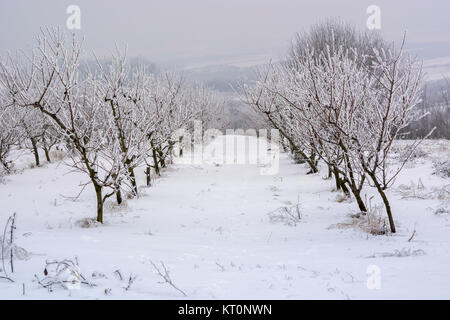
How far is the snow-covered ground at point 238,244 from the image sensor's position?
3.13 metres

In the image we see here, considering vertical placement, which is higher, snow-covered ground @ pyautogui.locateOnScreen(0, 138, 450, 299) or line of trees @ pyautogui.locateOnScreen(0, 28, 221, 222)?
line of trees @ pyautogui.locateOnScreen(0, 28, 221, 222)

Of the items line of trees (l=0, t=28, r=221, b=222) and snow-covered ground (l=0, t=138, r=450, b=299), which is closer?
snow-covered ground (l=0, t=138, r=450, b=299)

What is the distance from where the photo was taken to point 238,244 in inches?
219

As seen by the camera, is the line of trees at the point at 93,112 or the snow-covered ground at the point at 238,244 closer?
the snow-covered ground at the point at 238,244

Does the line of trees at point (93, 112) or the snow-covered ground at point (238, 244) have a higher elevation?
the line of trees at point (93, 112)

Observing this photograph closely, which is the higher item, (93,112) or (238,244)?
(93,112)

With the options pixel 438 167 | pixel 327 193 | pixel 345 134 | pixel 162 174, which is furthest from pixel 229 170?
pixel 345 134

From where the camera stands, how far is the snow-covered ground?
123 inches

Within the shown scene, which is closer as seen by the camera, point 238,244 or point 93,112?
point 238,244

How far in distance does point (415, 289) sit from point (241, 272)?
1660mm
